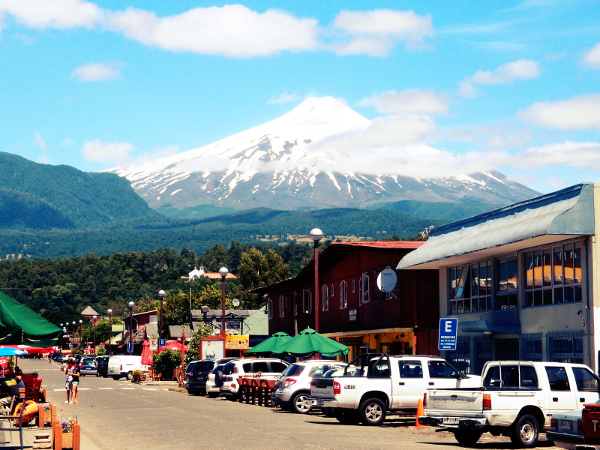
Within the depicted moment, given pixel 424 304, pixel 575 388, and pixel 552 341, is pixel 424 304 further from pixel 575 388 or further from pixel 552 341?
pixel 575 388

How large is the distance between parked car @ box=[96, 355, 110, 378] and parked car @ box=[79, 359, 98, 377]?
1135mm

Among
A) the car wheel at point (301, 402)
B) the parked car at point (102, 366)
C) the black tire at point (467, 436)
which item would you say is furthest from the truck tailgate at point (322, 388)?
the parked car at point (102, 366)

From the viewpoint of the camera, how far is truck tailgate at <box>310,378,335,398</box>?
2272 cm

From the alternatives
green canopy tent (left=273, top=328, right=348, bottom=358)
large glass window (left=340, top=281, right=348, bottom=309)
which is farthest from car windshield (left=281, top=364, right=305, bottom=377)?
A: large glass window (left=340, top=281, right=348, bottom=309)

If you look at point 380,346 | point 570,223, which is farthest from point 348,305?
point 570,223

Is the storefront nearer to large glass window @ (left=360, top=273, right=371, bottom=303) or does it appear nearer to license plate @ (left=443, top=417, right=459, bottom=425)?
large glass window @ (left=360, top=273, right=371, bottom=303)

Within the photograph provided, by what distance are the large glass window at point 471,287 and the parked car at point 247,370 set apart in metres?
6.83

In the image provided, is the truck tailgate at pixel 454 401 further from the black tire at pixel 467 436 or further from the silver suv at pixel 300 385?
the silver suv at pixel 300 385

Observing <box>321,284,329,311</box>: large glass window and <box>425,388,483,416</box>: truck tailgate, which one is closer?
<box>425,388,483,416</box>: truck tailgate

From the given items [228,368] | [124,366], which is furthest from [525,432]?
[124,366]

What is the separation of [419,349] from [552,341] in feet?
36.5

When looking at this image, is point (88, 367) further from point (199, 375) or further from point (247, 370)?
point (247, 370)

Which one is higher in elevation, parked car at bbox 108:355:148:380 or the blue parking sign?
the blue parking sign

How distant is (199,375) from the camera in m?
38.5
